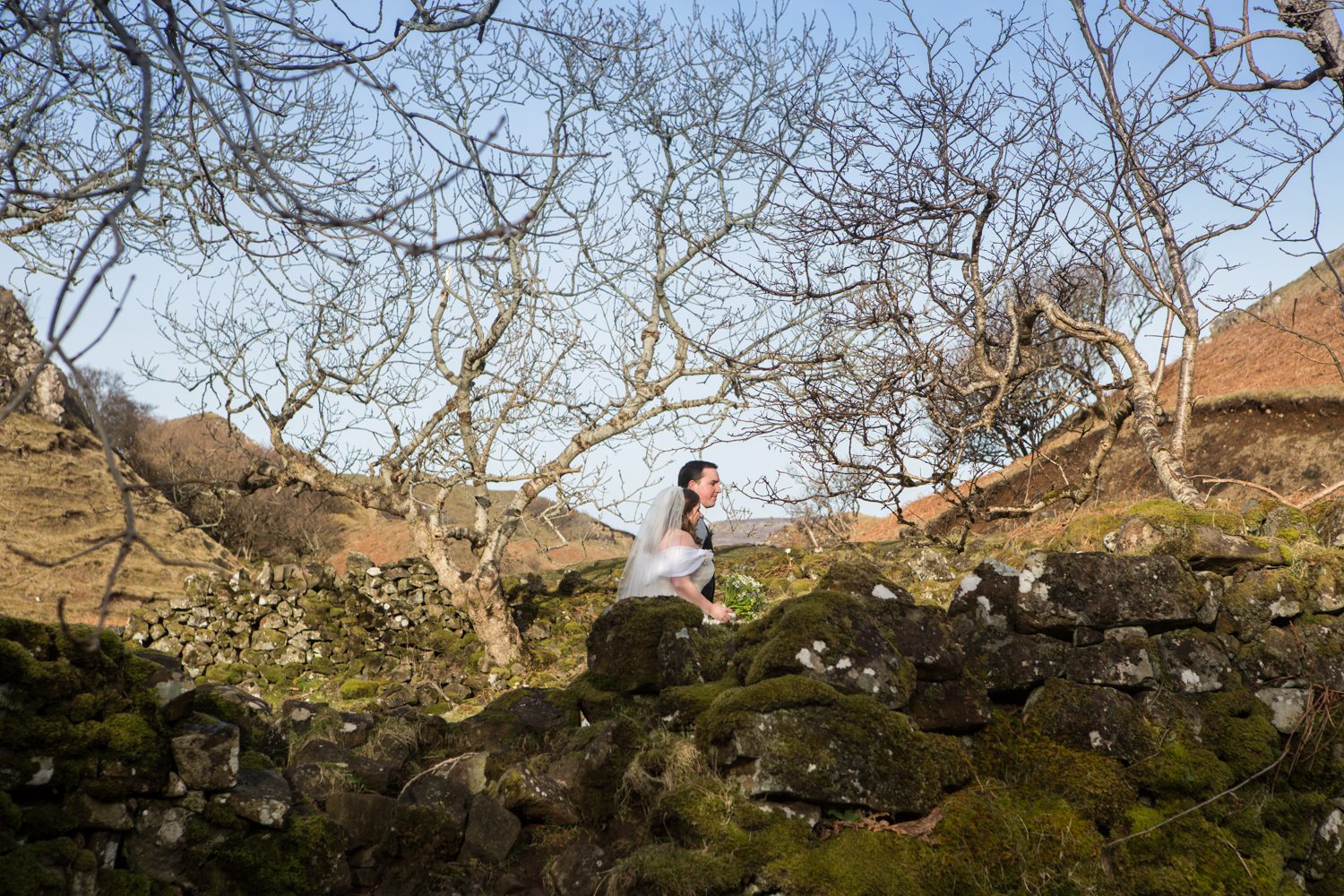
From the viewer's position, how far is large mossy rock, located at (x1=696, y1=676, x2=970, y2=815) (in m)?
3.96

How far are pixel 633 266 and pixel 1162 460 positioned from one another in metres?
7.68

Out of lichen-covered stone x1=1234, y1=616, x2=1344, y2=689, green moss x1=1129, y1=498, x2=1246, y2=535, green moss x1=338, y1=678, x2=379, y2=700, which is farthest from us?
green moss x1=338, y1=678, x2=379, y2=700

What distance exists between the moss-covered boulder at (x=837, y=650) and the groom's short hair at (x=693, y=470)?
8.88ft

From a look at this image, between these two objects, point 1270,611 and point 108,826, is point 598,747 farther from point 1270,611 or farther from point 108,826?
point 1270,611

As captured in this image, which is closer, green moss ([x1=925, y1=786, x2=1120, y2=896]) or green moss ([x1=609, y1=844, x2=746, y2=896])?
green moss ([x1=609, y1=844, x2=746, y2=896])

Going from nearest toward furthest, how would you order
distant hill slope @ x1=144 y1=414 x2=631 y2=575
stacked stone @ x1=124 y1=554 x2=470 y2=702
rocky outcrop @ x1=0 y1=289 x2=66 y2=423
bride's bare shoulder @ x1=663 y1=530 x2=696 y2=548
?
bride's bare shoulder @ x1=663 y1=530 x2=696 y2=548 < stacked stone @ x1=124 y1=554 x2=470 y2=702 < rocky outcrop @ x1=0 y1=289 x2=66 y2=423 < distant hill slope @ x1=144 y1=414 x2=631 y2=575

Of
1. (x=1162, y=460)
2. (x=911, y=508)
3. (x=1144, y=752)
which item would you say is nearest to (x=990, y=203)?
(x=1162, y=460)

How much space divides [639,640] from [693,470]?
2278 mm

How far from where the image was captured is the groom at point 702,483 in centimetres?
729

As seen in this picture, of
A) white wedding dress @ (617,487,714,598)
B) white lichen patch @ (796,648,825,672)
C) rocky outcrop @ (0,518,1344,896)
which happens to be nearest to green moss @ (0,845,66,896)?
rocky outcrop @ (0,518,1344,896)

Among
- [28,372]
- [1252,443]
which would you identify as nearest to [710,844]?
[1252,443]

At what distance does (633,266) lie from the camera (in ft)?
44.1

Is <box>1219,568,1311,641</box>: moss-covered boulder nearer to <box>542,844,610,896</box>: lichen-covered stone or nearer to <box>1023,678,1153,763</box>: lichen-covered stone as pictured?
<box>1023,678,1153,763</box>: lichen-covered stone

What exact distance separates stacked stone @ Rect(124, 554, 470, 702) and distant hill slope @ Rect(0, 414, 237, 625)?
13.0ft
